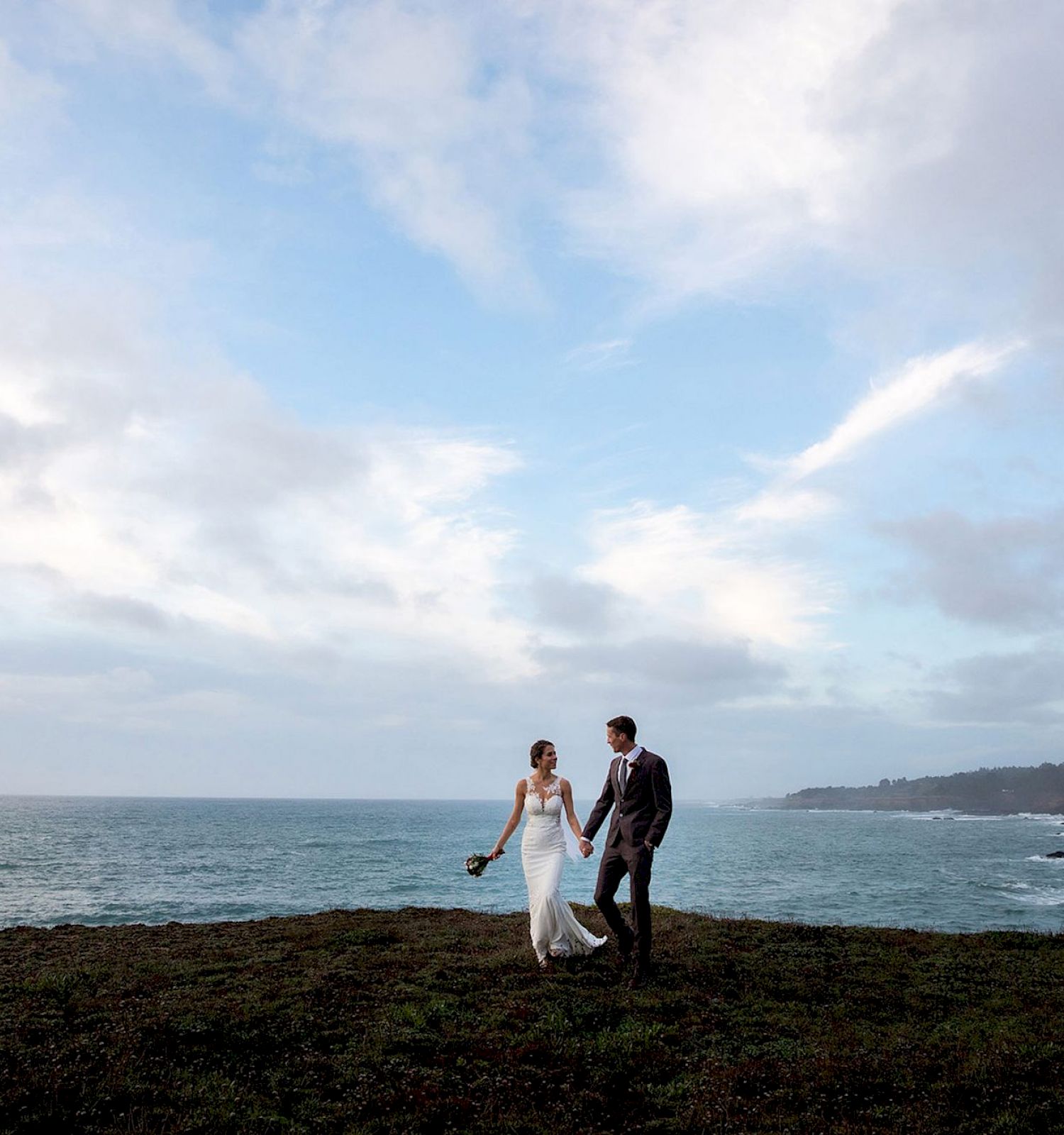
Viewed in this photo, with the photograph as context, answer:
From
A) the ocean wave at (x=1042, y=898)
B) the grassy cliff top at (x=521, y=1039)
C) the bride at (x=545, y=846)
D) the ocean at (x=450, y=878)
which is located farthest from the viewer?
the ocean wave at (x=1042, y=898)

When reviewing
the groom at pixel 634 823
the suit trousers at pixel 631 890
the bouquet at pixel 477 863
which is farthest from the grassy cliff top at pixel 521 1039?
the bouquet at pixel 477 863

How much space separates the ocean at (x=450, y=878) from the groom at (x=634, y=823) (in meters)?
12.8

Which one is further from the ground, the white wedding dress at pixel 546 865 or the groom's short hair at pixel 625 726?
the groom's short hair at pixel 625 726

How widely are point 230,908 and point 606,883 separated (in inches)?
1178

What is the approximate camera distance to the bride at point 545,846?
13.1m

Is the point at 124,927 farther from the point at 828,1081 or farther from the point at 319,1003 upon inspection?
the point at 828,1081

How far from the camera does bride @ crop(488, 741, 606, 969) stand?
1308 centimetres

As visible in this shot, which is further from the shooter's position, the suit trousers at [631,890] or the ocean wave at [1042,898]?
the ocean wave at [1042,898]

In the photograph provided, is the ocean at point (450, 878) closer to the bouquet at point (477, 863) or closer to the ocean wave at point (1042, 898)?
the ocean wave at point (1042, 898)

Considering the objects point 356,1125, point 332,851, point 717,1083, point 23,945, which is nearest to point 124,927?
point 23,945

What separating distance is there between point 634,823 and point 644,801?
1.30 feet

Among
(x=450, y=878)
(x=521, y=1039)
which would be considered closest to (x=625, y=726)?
(x=521, y=1039)

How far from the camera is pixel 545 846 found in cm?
1318

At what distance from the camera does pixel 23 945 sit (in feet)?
53.0
